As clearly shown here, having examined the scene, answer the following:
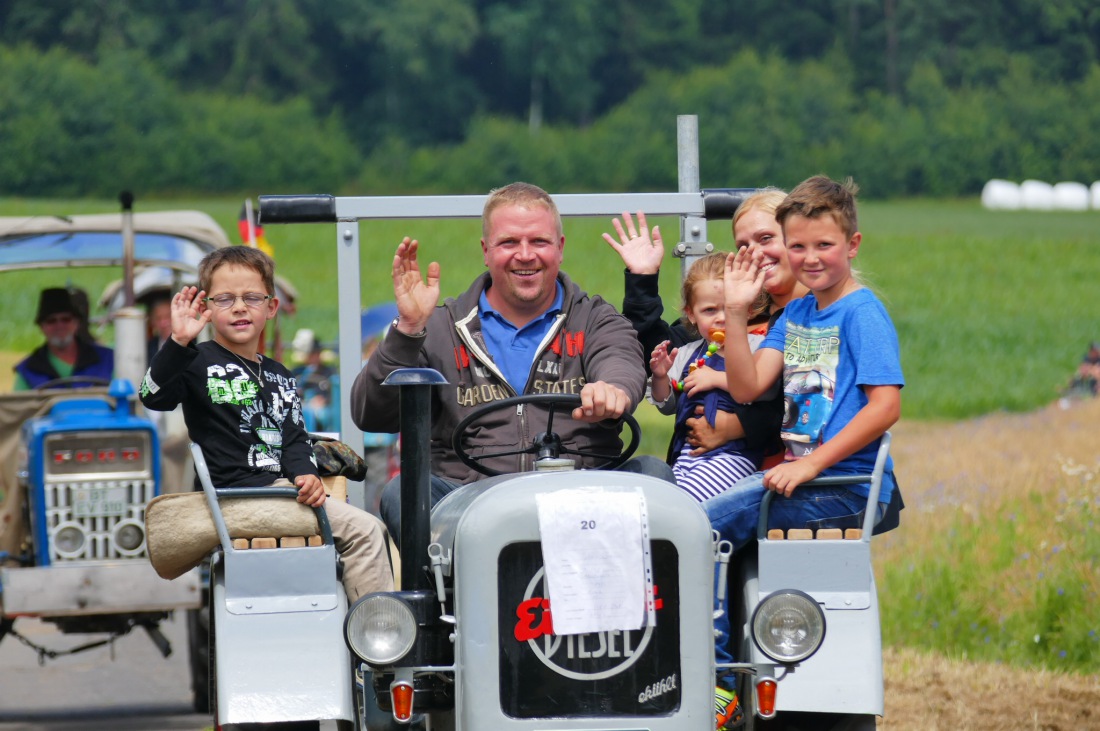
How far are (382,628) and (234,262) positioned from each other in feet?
5.14

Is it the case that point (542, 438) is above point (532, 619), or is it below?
above

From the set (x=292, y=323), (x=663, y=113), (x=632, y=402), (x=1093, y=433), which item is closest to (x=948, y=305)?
(x=292, y=323)

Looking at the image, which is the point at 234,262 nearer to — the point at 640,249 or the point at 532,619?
the point at 640,249

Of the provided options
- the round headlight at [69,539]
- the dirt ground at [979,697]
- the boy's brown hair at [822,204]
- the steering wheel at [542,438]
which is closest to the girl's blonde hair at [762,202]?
the boy's brown hair at [822,204]

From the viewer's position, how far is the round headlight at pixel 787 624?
390 centimetres

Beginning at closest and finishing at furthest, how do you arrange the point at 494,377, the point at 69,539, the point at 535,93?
1. the point at 494,377
2. the point at 69,539
3. the point at 535,93

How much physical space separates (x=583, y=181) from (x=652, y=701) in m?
51.4

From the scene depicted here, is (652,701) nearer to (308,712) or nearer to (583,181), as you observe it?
(308,712)

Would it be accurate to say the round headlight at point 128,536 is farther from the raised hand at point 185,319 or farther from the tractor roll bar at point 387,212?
the raised hand at point 185,319

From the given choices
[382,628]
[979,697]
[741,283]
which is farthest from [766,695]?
[979,697]

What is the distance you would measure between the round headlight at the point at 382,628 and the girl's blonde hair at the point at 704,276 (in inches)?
62.2

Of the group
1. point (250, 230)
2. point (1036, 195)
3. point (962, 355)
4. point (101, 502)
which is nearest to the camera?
point (101, 502)

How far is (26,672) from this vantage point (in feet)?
30.6

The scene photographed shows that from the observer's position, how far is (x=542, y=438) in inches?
164
